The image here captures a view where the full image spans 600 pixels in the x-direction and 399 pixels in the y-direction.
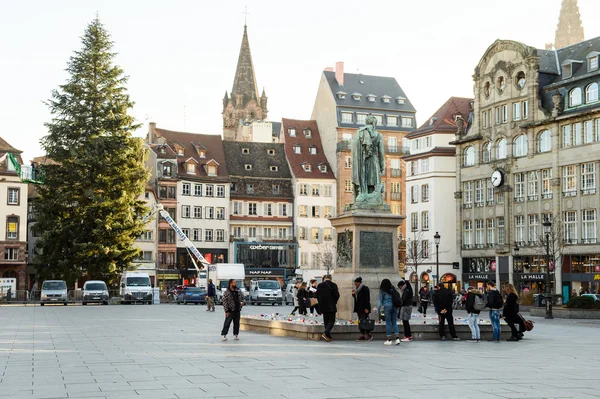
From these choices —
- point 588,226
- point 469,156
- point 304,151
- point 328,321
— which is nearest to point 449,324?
point 328,321

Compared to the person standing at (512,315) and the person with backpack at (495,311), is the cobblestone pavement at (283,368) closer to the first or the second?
the person standing at (512,315)

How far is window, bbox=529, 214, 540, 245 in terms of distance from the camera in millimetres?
70125

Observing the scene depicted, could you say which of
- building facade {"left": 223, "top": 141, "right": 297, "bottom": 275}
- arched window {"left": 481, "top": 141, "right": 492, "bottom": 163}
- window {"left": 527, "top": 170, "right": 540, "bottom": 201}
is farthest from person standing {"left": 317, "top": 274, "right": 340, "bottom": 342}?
building facade {"left": 223, "top": 141, "right": 297, "bottom": 275}

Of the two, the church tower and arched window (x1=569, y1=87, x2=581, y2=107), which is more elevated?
the church tower

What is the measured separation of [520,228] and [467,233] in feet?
23.5

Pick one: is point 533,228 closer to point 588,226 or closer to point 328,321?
point 588,226

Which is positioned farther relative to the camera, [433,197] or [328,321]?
[433,197]

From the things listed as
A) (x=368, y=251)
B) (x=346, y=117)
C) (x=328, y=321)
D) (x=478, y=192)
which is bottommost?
(x=328, y=321)

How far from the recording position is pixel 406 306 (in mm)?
22547

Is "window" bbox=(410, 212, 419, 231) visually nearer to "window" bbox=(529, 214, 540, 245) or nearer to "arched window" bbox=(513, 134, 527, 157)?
"arched window" bbox=(513, 134, 527, 157)

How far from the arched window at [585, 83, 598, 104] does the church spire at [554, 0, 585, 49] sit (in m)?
122

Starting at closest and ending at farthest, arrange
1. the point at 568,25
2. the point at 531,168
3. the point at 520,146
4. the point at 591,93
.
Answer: the point at 591,93
the point at 531,168
the point at 520,146
the point at 568,25

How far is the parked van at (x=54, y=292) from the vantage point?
5953cm

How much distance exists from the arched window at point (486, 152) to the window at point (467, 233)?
561 cm
